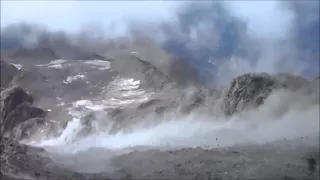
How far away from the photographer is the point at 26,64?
37.8m

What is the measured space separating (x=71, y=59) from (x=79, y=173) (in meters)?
12.7

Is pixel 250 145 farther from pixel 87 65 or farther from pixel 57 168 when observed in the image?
pixel 87 65

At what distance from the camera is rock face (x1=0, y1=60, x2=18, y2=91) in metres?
37.4

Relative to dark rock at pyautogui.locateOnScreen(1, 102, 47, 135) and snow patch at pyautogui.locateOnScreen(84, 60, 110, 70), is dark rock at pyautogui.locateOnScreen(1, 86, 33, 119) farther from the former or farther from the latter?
snow patch at pyautogui.locateOnScreen(84, 60, 110, 70)

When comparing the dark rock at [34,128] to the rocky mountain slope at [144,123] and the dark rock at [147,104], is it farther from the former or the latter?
the dark rock at [147,104]

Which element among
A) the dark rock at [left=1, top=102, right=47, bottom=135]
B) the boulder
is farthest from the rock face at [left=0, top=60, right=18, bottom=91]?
the boulder

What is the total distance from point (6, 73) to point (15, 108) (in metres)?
6.47

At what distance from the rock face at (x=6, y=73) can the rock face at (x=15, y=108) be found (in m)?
0.84

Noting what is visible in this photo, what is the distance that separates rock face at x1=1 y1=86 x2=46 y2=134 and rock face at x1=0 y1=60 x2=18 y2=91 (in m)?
0.84

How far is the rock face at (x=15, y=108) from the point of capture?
4125cm

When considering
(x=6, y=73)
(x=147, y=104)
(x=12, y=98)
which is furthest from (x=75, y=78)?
(x=12, y=98)

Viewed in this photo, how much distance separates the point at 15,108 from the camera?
45.9 m

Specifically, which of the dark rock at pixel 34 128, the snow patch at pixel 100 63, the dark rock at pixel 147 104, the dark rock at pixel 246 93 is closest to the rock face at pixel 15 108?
the dark rock at pixel 34 128

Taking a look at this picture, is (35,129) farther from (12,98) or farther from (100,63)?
(100,63)
